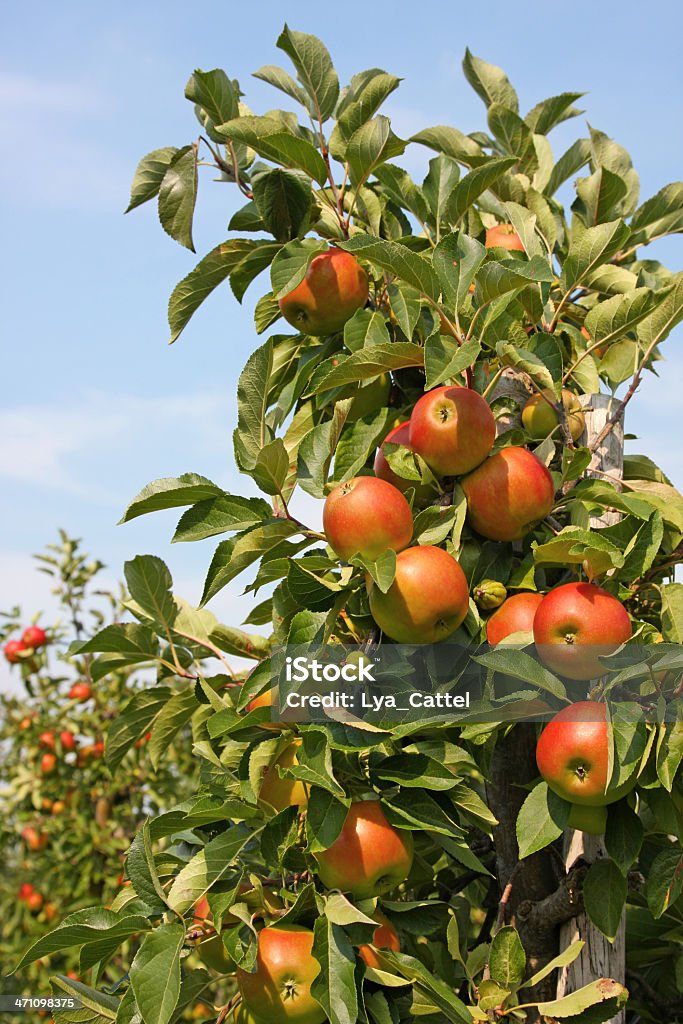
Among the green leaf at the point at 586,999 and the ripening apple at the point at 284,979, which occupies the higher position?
the ripening apple at the point at 284,979

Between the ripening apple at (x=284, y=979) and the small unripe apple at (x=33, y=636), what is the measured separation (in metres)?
3.64

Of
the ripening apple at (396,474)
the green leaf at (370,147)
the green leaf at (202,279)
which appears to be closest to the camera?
the ripening apple at (396,474)

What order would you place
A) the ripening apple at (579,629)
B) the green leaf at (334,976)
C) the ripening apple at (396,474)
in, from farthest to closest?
the ripening apple at (396,474), the ripening apple at (579,629), the green leaf at (334,976)

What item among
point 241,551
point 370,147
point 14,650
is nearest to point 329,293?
point 370,147

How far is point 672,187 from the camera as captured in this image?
2146mm

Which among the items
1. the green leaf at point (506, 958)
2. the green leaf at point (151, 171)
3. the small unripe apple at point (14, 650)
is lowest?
the green leaf at point (506, 958)

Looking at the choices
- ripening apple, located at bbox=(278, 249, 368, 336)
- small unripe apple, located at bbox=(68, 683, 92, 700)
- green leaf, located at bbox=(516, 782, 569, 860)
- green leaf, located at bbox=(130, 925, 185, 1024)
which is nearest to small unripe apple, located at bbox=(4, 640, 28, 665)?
small unripe apple, located at bbox=(68, 683, 92, 700)

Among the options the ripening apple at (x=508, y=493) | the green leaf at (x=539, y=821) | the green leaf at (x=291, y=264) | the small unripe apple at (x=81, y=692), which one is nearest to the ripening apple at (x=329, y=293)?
the green leaf at (x=291, y=264)

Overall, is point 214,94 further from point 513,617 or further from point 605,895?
point 605,895

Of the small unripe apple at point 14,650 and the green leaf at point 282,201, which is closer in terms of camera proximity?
the green leaf at point 282,201

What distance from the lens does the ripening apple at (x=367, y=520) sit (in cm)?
136

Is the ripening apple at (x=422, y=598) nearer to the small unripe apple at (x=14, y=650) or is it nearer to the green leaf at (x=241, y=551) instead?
the green leaf at (x=241, y=551)

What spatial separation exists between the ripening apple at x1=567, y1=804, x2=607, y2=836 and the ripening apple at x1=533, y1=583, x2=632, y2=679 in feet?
0.66

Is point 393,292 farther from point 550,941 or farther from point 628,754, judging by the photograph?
point 550,941
